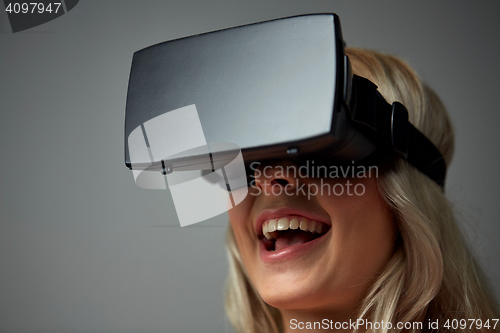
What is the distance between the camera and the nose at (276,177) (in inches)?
21.5

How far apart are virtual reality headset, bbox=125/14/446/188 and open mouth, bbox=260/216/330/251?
10cm

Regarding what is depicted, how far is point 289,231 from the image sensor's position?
62 cm

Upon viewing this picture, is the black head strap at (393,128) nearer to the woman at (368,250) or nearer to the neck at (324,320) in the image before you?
the woman at (368,250)

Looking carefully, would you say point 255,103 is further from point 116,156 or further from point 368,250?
point 116,156

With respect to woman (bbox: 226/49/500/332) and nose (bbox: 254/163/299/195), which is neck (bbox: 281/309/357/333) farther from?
nose (bbox: 254/163/299/195)

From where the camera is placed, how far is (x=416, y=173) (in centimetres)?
60

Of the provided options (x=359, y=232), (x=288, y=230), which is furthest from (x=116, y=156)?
(x=359, y=232)

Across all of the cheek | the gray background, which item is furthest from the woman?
the gray background

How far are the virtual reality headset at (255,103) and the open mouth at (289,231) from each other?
0.10m

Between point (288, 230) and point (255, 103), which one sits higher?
point (255, 103)

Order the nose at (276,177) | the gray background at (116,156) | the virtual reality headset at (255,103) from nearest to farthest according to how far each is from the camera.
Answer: the virtual reality headset at (255,103), the nose at (276,177), the gray background at (116,156)

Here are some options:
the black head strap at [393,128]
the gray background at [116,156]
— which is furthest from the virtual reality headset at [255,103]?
the gray background at [116,156]

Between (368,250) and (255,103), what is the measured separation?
10.5 inches

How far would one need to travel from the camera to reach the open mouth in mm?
573
